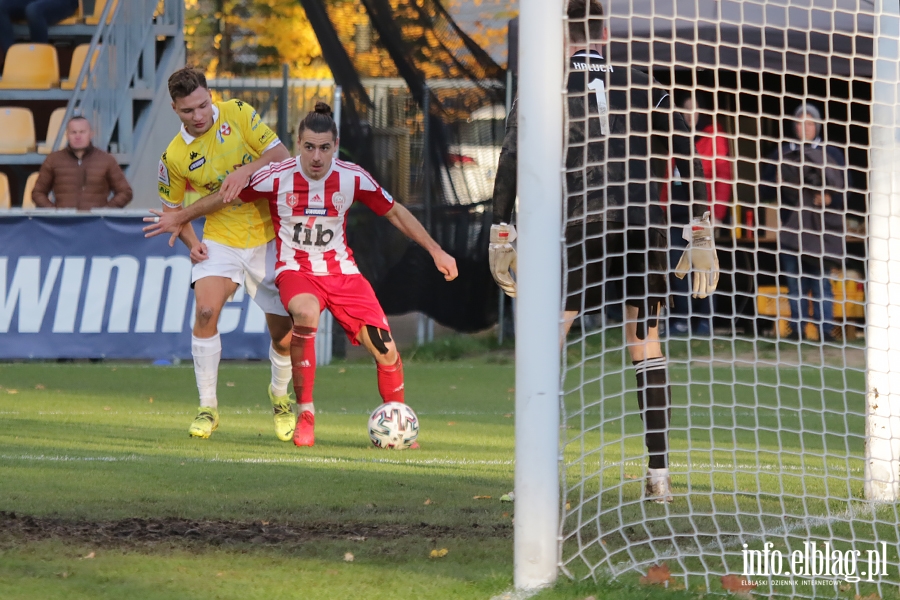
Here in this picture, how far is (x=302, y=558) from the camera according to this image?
165 inches

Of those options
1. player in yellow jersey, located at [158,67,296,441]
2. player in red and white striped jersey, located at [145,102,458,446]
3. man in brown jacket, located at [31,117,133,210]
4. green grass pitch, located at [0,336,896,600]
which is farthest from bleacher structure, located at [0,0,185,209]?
player in red and white striped jersey, located at [145,102,458,446]

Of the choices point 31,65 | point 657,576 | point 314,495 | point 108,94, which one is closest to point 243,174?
point 314,495

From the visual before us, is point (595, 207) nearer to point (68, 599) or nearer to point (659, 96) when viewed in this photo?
point (659, 96)

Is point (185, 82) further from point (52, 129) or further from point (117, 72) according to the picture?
point (52, 129)

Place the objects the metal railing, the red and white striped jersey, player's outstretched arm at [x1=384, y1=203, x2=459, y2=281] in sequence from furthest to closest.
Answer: the metal railing → the red and white striped jersey → player's outstretched arm at [x1=384, y1=203, x2=459, y2=281]

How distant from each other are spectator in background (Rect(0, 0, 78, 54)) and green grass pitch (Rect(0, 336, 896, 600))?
28.3ft

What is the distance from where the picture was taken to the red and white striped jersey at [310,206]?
7180 millimetres

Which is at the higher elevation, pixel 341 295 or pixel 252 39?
pixel 252 39

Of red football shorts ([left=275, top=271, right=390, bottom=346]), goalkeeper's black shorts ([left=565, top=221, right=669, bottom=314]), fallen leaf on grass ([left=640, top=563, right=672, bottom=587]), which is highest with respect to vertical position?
goalkeeper's black shorts ([left=565, top=221, right=669, bottom=314])

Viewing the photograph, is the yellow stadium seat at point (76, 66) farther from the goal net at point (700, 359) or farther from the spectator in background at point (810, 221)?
the goal net at point (700, 359)

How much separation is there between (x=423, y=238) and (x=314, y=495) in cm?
208

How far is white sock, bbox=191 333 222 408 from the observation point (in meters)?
7.48

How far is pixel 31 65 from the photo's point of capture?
16250 mm

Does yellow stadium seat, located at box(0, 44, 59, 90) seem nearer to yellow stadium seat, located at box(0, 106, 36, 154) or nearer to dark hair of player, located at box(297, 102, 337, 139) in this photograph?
yellow stadium seat, located at box(0, 106, 36, 154)
